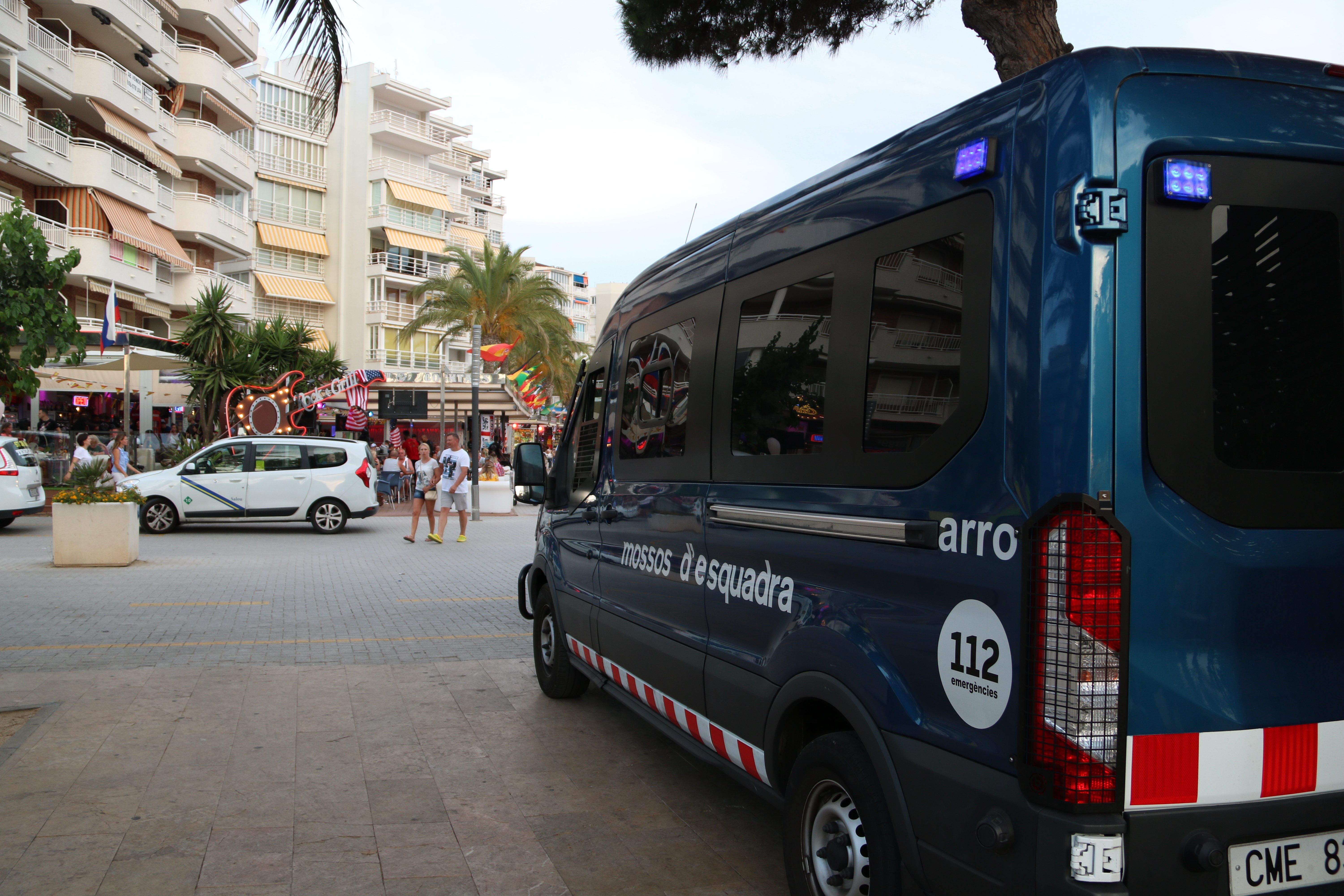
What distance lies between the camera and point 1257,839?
233 cm

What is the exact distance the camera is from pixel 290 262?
5562 centimetres

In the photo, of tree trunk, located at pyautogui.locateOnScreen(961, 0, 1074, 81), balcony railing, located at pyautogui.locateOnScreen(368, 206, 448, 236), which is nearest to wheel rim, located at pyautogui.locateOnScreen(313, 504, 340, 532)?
tree trunk, located at pyautogui.locateOnScreen(961, 0, 1074, 81)

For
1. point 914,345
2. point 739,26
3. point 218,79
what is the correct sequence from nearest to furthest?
point 914,345, point 739,26, point 218,79

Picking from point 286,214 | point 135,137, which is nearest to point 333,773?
point 135,137

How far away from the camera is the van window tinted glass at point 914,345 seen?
2701 millimetres

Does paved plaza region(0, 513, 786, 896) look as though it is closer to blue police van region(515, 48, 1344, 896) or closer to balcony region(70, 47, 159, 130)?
blue police van region(515, 48, 1344, 896)

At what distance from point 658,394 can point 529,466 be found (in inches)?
68.4

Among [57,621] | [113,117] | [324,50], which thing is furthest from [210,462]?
[113,117]

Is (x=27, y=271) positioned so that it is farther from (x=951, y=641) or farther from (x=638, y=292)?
(x=951, y=641)

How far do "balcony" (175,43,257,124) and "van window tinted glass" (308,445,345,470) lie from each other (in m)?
26.1

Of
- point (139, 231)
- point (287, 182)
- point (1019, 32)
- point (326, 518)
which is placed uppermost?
point (287, 182)

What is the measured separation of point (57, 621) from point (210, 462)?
33.1 feet

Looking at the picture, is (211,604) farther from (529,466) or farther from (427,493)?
(427,493)

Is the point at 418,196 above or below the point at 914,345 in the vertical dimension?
above
